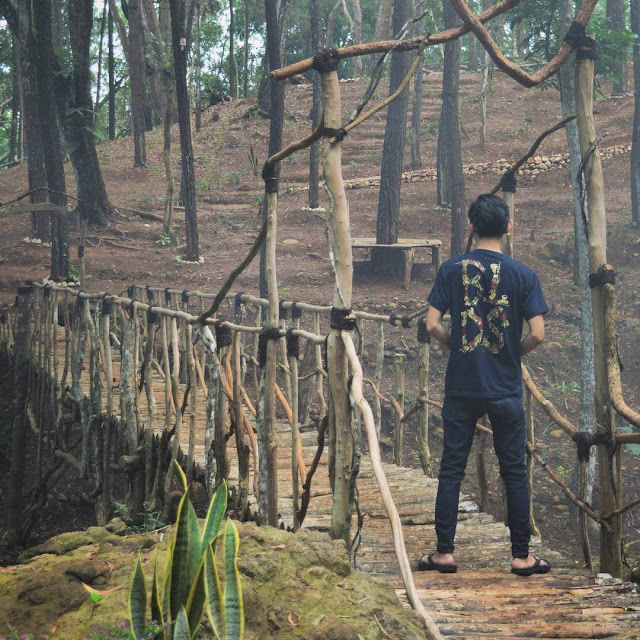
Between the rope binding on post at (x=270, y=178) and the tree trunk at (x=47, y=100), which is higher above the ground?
the tree trunk at (x=47, y=100)

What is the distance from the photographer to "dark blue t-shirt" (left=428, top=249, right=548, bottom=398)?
3.29 meters

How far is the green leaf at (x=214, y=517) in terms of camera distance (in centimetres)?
Answer: 242

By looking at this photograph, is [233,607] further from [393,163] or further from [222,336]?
[393,163]

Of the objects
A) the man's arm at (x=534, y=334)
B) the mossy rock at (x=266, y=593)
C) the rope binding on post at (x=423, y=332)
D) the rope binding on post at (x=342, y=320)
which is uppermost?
the rope binding on post at (x=342, y=320)

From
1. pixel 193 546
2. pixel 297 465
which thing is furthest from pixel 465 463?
pixel 193 546

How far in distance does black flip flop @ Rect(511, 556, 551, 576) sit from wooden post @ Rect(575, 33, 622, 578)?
356 millimetres

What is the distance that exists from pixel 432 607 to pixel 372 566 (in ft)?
2.32

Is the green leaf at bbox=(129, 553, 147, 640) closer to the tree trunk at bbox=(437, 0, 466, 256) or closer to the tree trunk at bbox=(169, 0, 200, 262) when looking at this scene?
the tree trunk at bbox=(437, 0, 466, 256)

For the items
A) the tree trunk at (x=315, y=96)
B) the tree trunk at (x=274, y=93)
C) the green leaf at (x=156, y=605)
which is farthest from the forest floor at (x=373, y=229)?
the green leaf at (x=156, y=605)

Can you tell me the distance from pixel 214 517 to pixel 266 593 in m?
0.29

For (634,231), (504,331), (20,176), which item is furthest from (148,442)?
(20,176)

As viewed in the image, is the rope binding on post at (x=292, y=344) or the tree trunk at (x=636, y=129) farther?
the tree trunk at (x=636, y=129)

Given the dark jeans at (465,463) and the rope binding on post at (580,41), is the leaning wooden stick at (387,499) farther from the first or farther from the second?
the rope binding on post at (580,41)

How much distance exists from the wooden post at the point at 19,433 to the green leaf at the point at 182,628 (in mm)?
5855
